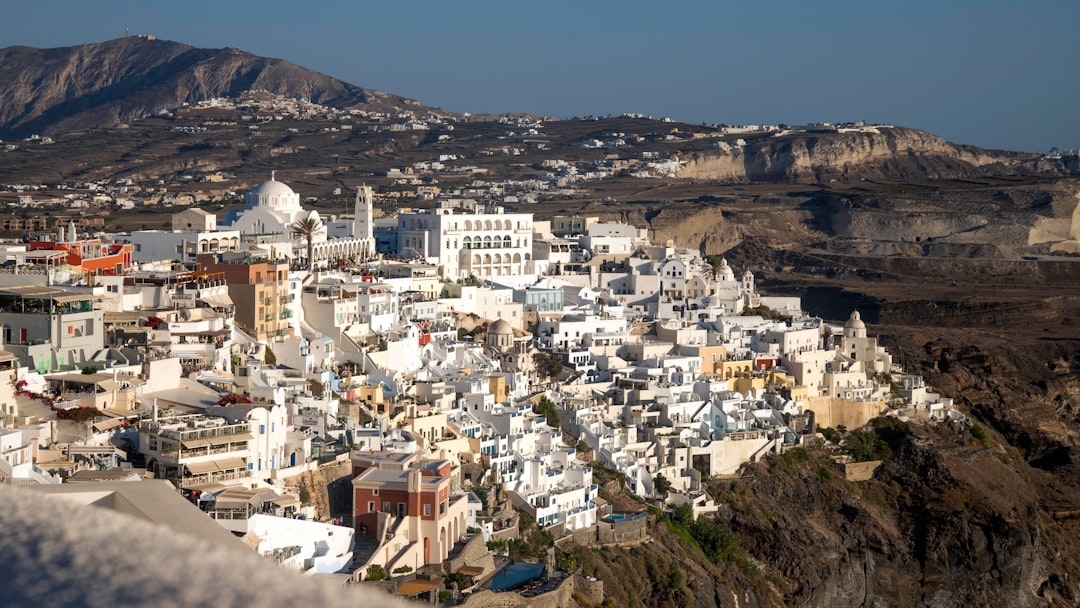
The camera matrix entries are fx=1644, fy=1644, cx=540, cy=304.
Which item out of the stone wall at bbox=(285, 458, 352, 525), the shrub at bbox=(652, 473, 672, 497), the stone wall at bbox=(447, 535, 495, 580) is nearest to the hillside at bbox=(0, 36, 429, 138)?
the shrub at bbox=(652, 473, 672, 497)

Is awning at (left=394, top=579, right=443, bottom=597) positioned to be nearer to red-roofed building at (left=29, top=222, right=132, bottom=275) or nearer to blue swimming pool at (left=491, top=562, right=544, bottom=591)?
blue swimming pool at (left=491, top=562, right=544, bottom=591)

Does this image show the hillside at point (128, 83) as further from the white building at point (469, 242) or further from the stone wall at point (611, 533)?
the stone wall at point (611, 533)

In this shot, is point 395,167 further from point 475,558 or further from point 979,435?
point 475,558

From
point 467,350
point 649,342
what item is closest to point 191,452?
point 467,350

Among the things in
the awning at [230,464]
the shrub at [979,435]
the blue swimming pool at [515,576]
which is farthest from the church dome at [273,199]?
the blue swimming pool at [515,576]

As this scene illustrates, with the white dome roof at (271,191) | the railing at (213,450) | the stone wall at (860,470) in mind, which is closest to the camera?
the railing at (213,450)

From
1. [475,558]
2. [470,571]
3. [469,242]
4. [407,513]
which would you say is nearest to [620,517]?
[475,558]
